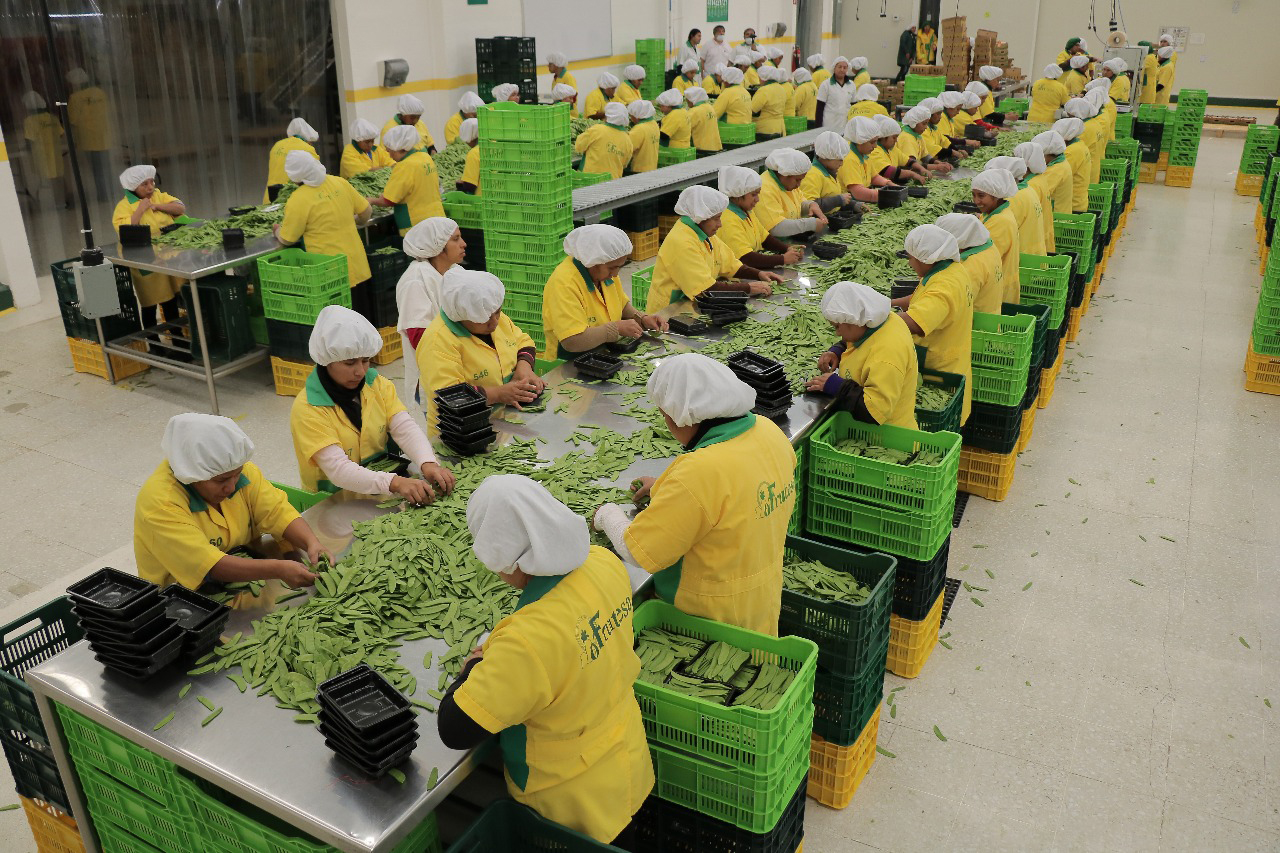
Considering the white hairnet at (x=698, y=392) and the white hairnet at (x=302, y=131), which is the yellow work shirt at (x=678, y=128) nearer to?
the white hairnet at (x=302, y=131)

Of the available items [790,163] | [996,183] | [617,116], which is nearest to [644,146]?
[617,116]

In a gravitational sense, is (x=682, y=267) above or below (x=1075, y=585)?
above

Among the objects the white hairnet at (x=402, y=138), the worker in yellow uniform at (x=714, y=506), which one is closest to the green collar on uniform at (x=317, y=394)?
the worker in yellow uniform at (x=714, y=506)

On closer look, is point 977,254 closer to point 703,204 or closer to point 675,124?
point 703,204

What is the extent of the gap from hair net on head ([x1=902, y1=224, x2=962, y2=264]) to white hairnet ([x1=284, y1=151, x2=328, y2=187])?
3.96 metres

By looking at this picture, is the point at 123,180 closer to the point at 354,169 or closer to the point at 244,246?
the point at 244,246

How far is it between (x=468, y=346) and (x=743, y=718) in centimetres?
217

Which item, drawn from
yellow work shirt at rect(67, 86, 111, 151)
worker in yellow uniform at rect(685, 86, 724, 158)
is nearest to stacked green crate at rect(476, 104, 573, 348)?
yellow work shirt at rect(67, 86, 111, 151)

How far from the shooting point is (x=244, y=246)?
6461 millimetres

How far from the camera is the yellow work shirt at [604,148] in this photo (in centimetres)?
952

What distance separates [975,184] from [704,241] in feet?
6.76

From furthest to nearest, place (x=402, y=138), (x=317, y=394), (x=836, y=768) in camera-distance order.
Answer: (x=402, y=138)
(x=317, y=394)
(x=836, y=768)

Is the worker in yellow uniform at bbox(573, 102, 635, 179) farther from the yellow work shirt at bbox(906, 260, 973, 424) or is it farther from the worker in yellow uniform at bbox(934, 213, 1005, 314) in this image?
the yellow work shirt at bbox(906, 260, 973, 424)

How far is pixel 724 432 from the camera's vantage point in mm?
2771
